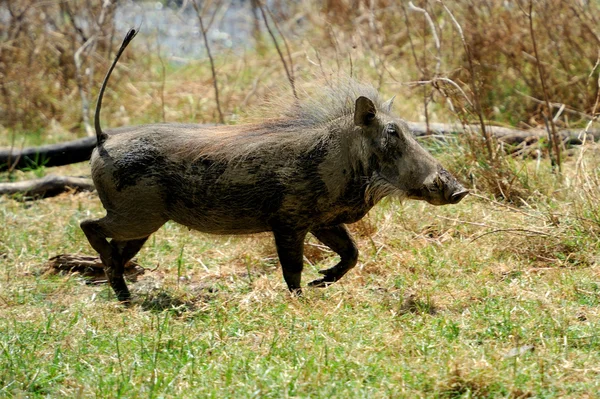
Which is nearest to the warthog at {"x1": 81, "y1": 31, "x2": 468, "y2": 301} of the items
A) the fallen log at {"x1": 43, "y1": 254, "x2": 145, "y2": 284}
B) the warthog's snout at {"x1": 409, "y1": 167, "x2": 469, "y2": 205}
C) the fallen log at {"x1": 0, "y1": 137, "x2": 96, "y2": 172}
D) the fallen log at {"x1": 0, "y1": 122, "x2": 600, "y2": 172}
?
the warthog's snout at {"x1": 409, "y1": 167, "x2": 469, "y2": 205}

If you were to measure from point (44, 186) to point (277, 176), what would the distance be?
11.2 ft

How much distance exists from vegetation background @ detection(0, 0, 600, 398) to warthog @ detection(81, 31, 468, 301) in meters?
0.28

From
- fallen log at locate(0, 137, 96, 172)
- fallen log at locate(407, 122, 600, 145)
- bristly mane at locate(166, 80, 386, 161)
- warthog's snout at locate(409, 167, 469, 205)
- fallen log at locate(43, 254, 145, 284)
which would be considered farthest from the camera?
fallen log at locate(0, 137, 96, 172)

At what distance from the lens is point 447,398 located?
3318 millimetres

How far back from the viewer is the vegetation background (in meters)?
3.54

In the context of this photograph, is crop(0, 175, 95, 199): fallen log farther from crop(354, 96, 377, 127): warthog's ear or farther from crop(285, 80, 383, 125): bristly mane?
crop(354, 96, 377, 127): warthog's ear

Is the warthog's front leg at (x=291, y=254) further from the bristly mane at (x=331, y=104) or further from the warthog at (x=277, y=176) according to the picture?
the bristly mane at (x=331, y=104)

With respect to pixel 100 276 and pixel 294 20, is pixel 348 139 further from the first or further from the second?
pixel 294 20

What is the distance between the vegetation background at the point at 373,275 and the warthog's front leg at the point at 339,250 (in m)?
0.12

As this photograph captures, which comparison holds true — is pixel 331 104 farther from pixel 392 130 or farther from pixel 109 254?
pixel 109 254

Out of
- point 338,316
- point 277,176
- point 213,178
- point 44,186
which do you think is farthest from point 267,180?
point 44,186

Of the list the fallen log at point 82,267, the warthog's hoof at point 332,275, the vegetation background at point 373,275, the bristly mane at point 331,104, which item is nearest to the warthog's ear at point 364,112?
the bristly mane at point 331,104

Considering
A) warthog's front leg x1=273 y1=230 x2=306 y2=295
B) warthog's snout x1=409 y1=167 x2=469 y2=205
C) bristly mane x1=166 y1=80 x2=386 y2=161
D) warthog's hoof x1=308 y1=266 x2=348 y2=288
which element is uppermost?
bristly mane x1=166 y1=80 x2=386 y2=161

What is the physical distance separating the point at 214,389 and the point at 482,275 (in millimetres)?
2110
